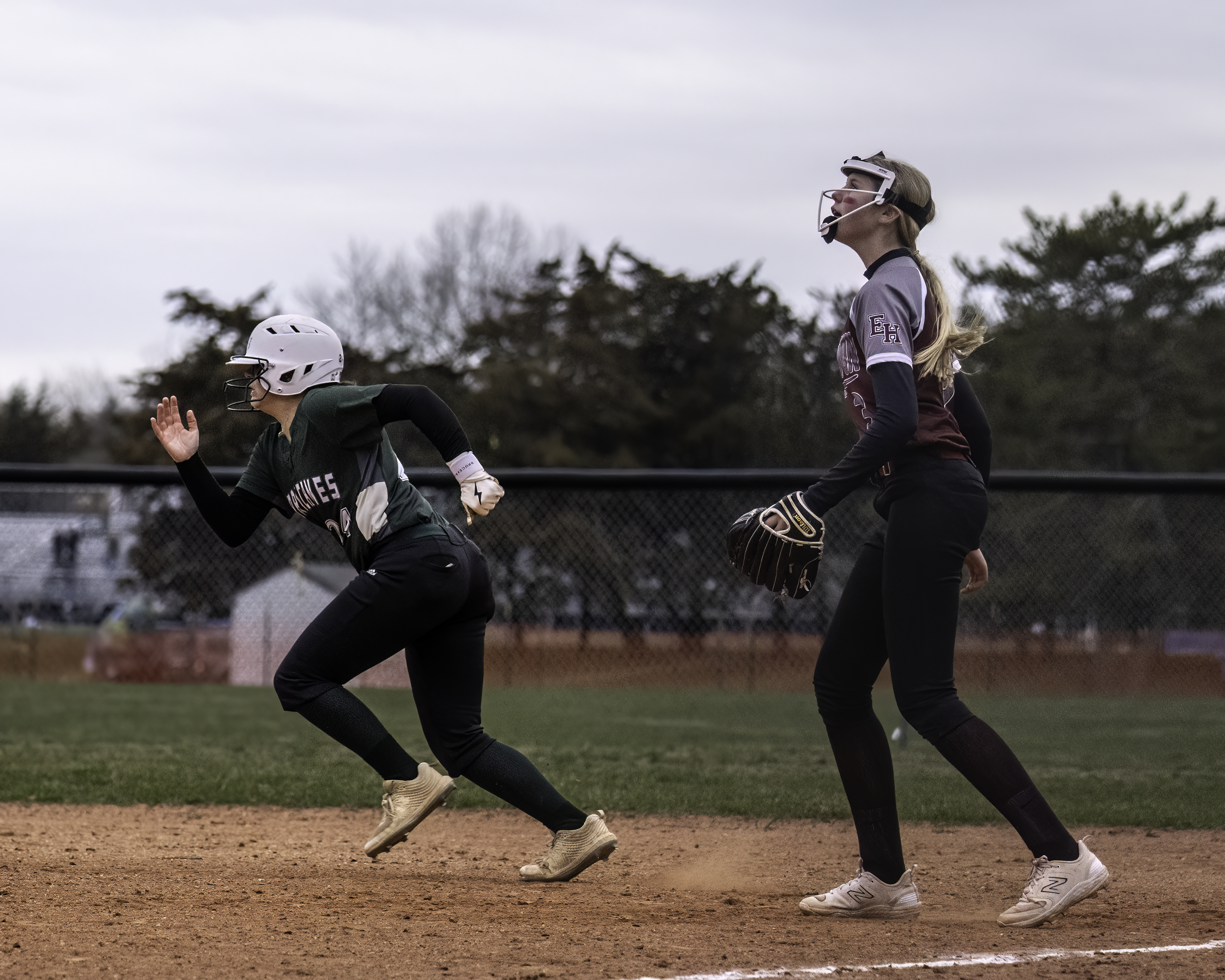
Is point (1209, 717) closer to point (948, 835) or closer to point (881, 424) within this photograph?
point (948, 835)

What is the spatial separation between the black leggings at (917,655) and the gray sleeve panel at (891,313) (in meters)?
0.35

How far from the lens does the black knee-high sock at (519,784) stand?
439cm

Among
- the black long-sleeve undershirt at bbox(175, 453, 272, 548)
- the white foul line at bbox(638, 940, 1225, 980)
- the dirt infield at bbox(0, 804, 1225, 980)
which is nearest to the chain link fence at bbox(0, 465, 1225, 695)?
the dirt infield at bbox(0, 804, 1225, 980)

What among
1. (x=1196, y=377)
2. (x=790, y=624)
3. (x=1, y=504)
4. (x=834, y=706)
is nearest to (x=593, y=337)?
(x=1196, y=377)

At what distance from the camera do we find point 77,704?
14414mm

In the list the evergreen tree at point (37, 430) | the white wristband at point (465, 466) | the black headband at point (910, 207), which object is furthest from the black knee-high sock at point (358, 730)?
the evergreen tree at point (37, 430)

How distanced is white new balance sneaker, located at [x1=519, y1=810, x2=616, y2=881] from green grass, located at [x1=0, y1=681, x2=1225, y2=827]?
8.19 feet

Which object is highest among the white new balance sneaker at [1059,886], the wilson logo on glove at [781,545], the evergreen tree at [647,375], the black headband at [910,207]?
the evergreen tree at [647,375]

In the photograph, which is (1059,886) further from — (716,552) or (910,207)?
(716,552)

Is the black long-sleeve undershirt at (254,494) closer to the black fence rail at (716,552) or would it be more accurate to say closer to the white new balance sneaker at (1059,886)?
the white new balance sneaker at (1059,886)

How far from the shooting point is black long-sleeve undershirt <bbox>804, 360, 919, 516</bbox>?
3.67 meters

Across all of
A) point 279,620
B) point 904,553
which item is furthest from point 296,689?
point 279,620

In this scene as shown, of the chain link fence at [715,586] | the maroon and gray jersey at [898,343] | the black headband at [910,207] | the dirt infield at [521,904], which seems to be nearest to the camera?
the dirt infield at [521,904]

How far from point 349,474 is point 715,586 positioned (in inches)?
272
